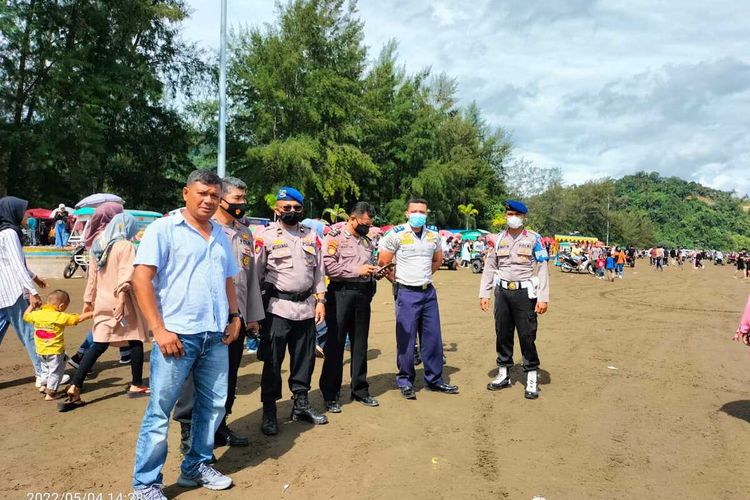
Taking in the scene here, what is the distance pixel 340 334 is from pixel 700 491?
3098 millimetres

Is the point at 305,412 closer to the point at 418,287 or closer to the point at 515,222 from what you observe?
the point at 418,287

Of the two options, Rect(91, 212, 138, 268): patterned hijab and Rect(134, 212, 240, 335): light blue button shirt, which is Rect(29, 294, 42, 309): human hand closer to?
Rect(91, 212, 138, 268): patterned hijab

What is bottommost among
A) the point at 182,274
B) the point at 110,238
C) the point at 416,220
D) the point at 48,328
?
the point at 48,328

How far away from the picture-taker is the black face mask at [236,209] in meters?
3.97

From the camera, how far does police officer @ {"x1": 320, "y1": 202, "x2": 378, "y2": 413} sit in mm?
5023

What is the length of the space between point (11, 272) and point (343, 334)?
11.3ft

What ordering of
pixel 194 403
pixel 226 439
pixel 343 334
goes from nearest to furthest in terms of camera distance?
pixel 194 403 → pixel 226 439 → pixel 343 334

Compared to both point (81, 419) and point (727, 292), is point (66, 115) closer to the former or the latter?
point (81, 419)

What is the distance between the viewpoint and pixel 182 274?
3096mm

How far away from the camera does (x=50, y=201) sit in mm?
23328

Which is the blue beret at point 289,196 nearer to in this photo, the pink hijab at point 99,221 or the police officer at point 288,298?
the police officer at point 288,298

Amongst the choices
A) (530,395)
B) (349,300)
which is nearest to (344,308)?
(349,300)

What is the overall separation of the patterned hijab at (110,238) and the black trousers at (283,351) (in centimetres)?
186

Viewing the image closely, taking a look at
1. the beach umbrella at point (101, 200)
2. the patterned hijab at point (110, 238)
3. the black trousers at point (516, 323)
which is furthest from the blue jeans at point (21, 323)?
the black trousers at point (516, 323)
